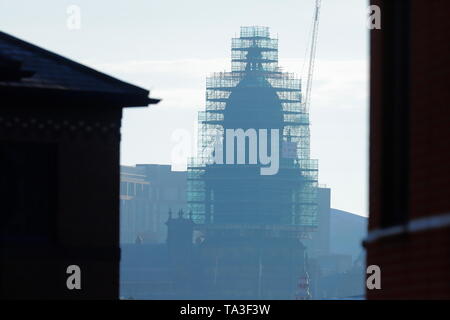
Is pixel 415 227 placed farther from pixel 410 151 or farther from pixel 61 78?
pixel 61 78

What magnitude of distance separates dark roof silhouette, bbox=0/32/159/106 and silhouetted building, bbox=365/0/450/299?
13.5 meters

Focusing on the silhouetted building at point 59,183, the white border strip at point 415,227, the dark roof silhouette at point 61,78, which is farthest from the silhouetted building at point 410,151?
the dark roof silhouette at point 61,78

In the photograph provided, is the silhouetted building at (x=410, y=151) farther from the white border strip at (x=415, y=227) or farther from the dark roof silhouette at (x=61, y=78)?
the dark roof silhouette at (x=61, y=78)

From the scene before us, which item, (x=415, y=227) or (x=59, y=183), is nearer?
(x=415, y=227)

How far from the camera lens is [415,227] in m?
12.2

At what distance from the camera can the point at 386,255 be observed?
13.2 m

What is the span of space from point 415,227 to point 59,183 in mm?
15118

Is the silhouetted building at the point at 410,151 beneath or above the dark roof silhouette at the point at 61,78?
beneath

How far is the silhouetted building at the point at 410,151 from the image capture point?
1161 centimetres

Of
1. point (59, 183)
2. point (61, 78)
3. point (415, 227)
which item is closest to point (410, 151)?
point (415, 227)

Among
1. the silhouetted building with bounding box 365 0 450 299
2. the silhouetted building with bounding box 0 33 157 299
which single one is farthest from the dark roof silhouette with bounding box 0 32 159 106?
the silhouetted building with bounding box 365 0 450 299

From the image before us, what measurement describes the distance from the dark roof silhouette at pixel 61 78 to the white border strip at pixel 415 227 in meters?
13.6
